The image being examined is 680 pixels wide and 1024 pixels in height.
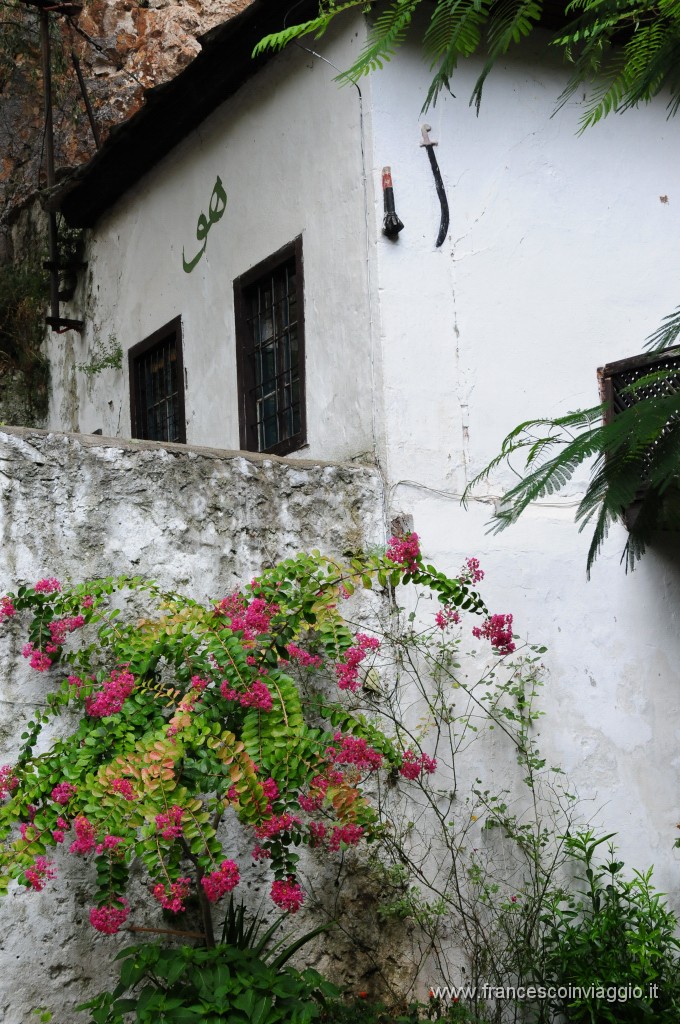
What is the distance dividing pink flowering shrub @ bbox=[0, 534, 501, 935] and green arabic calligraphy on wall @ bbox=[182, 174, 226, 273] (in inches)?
153

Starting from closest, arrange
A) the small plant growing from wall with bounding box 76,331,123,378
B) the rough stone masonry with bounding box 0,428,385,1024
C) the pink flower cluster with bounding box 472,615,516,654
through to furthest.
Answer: the rough stone masonry with bounding box 0,428,385,1024
the pink flower cluster with bounding box 472,615,516,654
the small plant growing from wall with bounding box 76,331,123,378

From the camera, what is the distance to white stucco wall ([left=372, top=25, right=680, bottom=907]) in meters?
6.55

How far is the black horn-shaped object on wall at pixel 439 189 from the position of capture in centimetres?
680

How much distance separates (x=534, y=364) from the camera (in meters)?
6.96

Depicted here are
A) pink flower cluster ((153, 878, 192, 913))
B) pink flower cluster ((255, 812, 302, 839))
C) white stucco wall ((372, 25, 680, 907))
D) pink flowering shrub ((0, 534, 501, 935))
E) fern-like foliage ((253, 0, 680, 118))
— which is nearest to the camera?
fern-like foliage ((253, 0, 680, 118))

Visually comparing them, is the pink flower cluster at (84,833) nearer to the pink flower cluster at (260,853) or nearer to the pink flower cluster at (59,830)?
the pink flower cluster at (59,830)

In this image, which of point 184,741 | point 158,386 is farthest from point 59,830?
point 158,386

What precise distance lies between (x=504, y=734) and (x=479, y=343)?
230 cm

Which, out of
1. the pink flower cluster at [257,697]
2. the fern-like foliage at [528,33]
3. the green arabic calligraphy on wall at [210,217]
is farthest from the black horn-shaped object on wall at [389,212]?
the fern-like foliage at [528,33]

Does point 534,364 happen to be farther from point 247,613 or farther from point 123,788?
point 123,788

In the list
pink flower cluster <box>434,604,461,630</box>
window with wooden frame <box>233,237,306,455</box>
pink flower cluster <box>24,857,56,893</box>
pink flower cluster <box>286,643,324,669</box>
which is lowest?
pink flower cluster <box>24,857,56,893</box>

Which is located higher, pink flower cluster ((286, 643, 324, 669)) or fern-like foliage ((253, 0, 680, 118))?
fern-like foliage ((253, 0, 680, 118))

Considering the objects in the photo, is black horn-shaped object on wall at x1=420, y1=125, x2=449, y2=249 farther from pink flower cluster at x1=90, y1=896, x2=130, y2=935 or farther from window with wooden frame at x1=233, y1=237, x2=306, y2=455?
pink flower cluster at x1=90, y1=896, x2=130, y2=935

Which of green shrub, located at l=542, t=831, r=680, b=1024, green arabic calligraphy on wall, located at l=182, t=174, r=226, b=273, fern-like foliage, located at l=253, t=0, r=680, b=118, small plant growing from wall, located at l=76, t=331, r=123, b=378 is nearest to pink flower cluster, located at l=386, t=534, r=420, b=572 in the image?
green shrub, located at l=542, t=831, r=680, b=1024
